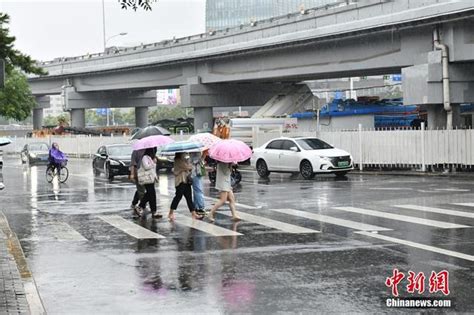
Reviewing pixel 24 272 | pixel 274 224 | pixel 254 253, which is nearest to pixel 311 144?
pixel 274 224

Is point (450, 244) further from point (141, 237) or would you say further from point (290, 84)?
point (290, 84)

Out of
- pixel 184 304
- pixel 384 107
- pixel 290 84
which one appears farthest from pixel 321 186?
pixel 290 84

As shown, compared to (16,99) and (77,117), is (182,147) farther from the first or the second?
(77,117)

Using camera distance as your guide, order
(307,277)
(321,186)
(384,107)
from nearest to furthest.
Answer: (307,277) < (321,186) < (384,107)

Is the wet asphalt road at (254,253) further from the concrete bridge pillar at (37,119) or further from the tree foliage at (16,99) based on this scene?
the concrete bridge pillar at (37,119)

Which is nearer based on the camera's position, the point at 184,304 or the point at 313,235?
the point at 184,304

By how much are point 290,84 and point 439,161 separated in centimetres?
2532

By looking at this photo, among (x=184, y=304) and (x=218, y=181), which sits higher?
(x=218, y=181)

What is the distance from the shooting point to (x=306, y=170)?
27.0 meters

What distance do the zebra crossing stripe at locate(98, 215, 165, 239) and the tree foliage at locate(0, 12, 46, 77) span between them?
11.0 ft

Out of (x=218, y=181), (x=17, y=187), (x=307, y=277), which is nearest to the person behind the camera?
(x=307, y=277)

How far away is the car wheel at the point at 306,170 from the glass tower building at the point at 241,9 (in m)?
71.3

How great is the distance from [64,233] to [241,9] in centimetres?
8854

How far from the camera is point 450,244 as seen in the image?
36.9 feet
